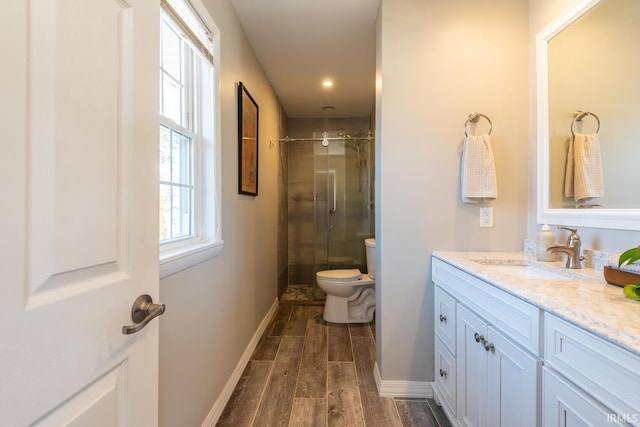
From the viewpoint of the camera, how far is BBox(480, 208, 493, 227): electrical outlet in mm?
1756

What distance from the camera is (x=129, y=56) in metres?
0.67

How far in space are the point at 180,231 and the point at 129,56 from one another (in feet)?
3.00

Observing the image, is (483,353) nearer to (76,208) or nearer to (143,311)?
(143,311)

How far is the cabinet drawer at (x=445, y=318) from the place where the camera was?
1469 mm

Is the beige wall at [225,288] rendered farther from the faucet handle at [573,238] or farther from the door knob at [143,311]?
the faucet handle at [573,238]

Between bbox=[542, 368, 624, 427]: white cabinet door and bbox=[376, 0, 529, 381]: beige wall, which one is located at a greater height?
bbox=[376, 0, 529, 381]: beige wall

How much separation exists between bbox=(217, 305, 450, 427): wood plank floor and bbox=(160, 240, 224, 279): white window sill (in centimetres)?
92

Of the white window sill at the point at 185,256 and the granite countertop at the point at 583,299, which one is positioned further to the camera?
the white window sill at the point at 185,256

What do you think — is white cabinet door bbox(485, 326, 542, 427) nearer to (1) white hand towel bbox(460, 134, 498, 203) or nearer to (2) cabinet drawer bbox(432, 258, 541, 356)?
(2) cabinet drawer bbox(432, 258, 541, 356)

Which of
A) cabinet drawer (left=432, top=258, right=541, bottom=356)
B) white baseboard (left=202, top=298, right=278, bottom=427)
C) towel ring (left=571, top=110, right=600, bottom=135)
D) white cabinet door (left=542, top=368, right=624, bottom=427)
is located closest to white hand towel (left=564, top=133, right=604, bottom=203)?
towel ring (left=571, top=110, right=600, bottom=135)

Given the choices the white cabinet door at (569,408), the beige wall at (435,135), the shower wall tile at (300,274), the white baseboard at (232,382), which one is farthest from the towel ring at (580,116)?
the shower wall tile at (300,274)

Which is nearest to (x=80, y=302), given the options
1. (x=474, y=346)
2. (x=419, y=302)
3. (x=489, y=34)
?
(x=474, y=346)

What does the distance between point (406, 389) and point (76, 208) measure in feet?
6.27

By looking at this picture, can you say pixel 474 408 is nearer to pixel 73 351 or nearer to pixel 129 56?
pixel 73 351
